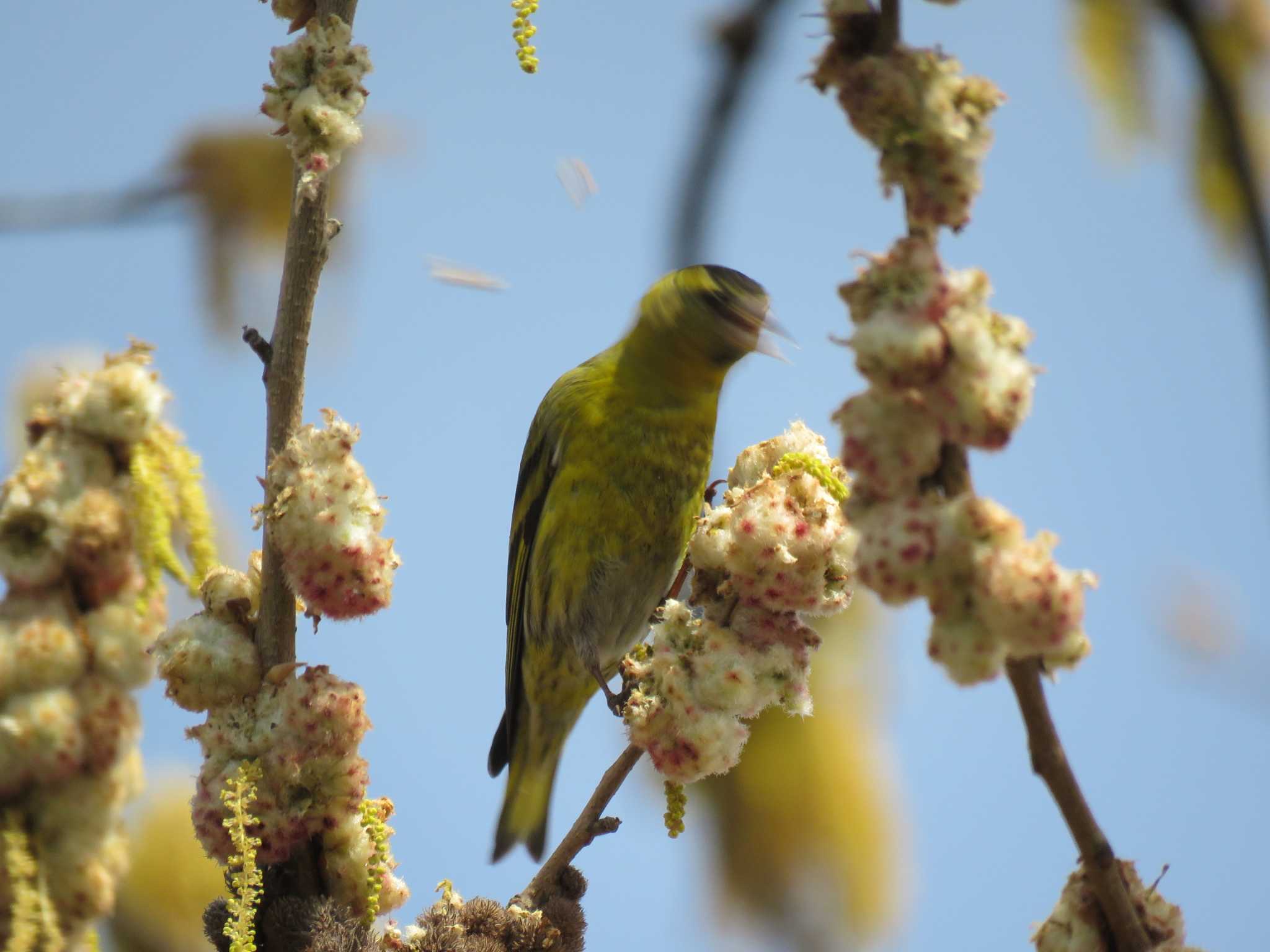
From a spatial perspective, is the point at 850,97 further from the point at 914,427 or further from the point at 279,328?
the point at 279,328

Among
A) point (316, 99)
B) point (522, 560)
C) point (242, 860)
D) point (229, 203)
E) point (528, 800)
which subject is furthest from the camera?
point (229, 203)

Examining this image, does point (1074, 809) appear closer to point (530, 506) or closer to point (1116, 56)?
point (530, 506)

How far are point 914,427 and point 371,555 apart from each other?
79cm

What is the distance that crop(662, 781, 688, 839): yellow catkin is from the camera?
6.23 feet

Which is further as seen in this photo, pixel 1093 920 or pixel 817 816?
pixel 817 816

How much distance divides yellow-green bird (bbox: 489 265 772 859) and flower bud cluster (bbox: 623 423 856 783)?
1.37 metres

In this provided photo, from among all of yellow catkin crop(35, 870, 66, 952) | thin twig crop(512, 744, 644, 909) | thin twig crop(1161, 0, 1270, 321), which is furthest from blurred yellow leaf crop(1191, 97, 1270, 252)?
yellow catkin crop(35, 870, 66, 952)

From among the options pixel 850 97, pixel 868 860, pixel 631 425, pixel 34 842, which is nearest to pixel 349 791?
pixel 34 842

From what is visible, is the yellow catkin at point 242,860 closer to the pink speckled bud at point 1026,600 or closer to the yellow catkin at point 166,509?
the yellow catkin at point 166,509

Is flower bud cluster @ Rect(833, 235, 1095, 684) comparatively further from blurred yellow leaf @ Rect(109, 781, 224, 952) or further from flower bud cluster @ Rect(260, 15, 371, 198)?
blurred yellow leaf @ Rect(109, 781, 224, 952)

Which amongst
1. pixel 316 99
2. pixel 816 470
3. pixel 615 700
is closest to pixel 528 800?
pixel 615 700

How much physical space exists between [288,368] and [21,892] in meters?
0.76

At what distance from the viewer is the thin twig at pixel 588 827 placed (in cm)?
189

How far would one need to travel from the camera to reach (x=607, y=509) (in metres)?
3.33
